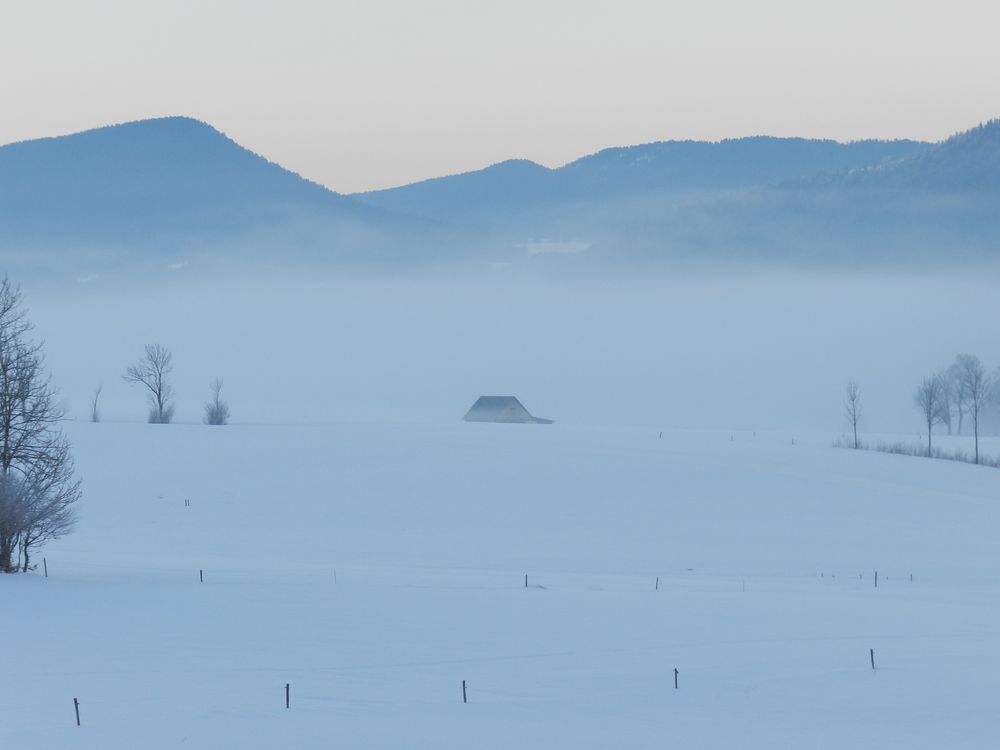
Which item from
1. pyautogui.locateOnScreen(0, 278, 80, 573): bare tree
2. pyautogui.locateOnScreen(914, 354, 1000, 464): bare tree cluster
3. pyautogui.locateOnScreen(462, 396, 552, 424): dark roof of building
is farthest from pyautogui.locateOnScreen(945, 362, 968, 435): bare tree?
pyautogui.locateOnScreen(0, 278, 80, 573): bare tree

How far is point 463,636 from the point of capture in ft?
86.7

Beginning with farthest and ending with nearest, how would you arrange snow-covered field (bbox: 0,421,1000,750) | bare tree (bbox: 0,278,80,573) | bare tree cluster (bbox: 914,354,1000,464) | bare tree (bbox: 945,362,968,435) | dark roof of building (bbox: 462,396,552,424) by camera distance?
bare tree (bbox: 945,362,968,435), bare tree cluster (bbox: 914,354,1000,464), dark roof of building (bbox: 462,396,552,424), bare tree (bbox: 0,278,80,573), snow-covered field (bbox: 0,421,1000,750)

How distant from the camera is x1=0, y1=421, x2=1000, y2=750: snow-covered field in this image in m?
20.2

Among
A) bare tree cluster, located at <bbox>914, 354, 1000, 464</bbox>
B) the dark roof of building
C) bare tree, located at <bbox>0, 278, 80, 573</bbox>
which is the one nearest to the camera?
bare tree, located at <bbox>0, 278, 80, 573</bbox>

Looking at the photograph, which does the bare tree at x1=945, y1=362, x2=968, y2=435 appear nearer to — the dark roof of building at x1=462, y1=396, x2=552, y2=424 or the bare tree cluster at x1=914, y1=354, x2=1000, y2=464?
the bare tree cluster at x1=914, y1=354, x2=1000, y2=464

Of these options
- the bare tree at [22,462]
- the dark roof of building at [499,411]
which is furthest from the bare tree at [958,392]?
the bare tree at [22,462]

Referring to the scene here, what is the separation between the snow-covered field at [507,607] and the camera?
66.4ft

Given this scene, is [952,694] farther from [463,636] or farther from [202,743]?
[202,743]

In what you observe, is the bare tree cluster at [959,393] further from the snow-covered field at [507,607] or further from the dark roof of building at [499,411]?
the snow-covered field at [507,607]

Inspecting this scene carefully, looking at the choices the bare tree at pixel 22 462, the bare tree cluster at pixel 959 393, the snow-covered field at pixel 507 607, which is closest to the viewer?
the snow-covered field at pixel 507 607

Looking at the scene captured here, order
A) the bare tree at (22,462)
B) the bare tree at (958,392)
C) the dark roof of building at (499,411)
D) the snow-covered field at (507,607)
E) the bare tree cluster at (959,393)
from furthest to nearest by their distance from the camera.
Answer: the bare tree at (958,392)
the bare tree cluster at (959,393)
the dark roof of building at (499,411)
the bare tree at (22,462)
the snow-covered field at (507,607)

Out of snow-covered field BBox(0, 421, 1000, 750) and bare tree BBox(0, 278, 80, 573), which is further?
bare tree BBox(0, 278, 80, 573)

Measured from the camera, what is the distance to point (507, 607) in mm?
29812

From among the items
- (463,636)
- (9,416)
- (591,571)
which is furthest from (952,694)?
(9,416)
